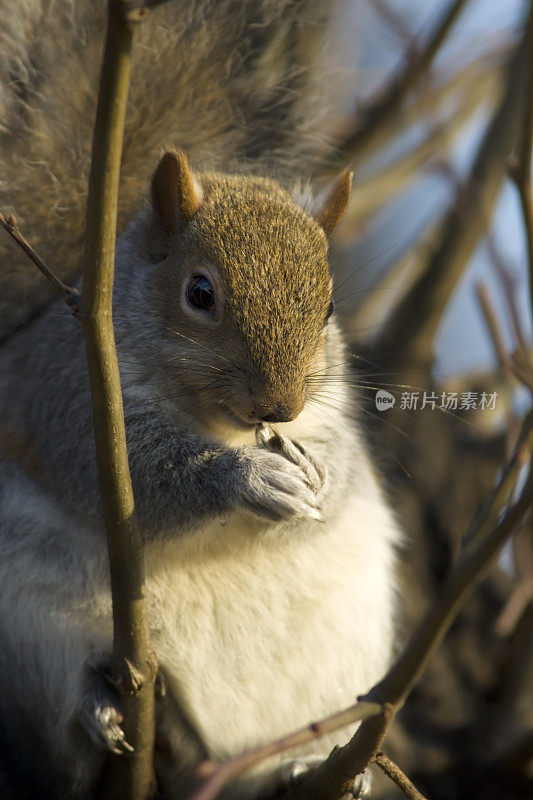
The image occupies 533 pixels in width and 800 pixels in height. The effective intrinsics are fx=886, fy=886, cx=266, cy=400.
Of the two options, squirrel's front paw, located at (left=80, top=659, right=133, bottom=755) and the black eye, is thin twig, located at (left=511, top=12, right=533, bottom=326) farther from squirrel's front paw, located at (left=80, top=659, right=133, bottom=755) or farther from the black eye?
squirrel's front paw, located at (left=80, top=659, right=133, bottom=755)

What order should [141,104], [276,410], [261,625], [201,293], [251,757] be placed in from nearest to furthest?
[251,757] < [276,410] < [201,293] < [261,625] < [141,104]

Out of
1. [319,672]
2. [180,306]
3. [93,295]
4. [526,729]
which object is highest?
[93,295]

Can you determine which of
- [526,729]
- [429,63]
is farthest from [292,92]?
[526,729]

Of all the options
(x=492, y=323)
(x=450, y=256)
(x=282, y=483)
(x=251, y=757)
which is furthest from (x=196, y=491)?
(x=450, y=256)

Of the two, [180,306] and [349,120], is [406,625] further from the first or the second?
[349,120]

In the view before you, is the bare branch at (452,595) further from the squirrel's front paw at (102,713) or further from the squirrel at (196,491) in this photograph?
the squirrel's front paw at (102,713)

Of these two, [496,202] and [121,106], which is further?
[496,202]

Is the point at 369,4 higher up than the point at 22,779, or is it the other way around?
the point at 369,4

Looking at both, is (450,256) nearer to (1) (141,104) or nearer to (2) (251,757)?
(1) (141,104)
